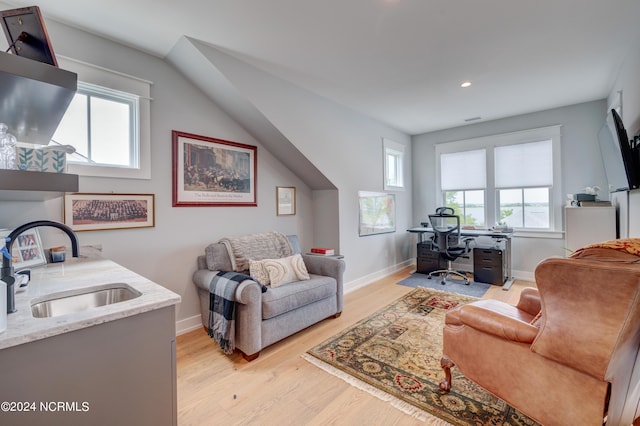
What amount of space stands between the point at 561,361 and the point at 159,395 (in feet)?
5.56

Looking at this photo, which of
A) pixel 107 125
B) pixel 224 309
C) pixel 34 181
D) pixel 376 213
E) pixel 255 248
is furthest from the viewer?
pixel 376 213

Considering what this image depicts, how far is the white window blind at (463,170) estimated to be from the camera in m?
4.90

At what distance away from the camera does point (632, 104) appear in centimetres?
251

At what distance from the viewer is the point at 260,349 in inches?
88.9

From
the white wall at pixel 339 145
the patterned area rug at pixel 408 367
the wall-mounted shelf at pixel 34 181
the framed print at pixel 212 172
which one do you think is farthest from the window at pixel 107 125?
the patterned area rug at pixel 408 367

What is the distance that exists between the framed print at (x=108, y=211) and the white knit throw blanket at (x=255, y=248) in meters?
0.73

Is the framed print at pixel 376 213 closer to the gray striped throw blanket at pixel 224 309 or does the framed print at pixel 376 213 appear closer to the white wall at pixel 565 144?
the white wall at pixel 565 144

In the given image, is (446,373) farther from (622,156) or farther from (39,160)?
(39,160)

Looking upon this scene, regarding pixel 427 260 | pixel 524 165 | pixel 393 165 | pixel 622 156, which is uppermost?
pixel 393 165

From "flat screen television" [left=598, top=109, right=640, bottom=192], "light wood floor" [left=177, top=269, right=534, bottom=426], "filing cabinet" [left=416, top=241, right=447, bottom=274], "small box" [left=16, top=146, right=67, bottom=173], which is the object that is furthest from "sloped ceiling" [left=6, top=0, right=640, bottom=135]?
"light wood floor" [left=177, top=269, right=534, bottom=426]

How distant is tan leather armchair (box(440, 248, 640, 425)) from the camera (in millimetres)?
1118

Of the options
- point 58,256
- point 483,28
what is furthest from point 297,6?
point 58,256

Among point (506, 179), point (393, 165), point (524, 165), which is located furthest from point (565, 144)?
point (393, 165)

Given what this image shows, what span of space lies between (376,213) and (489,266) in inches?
73.7
